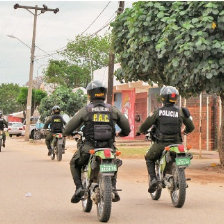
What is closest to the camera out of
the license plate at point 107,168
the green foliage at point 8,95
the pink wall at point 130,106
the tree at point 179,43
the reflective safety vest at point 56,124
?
the license plate at point 107,168

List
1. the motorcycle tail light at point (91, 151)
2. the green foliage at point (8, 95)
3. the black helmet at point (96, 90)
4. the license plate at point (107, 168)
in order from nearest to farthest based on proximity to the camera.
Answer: the license plate at point (107, 168) → the motorcycle tail light at point (91, 151) → the black helmet at point (96, 90) → the green foliage at point (8, 95)

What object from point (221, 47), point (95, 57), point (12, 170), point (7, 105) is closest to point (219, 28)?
point (221, 47)

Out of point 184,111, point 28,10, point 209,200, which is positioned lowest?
point 209,200

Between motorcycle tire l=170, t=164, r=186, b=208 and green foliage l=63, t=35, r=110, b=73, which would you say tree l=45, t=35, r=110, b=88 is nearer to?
green foliage l=63, t=35, r=110, b=73

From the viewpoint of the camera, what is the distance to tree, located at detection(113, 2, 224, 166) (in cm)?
1325

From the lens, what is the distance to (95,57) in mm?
81125

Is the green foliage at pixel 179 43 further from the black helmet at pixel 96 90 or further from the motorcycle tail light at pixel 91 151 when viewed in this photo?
the motorcycle tail light at pixel 91 151

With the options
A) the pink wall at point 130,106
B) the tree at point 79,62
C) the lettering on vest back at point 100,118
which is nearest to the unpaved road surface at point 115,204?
the lettering on vest back at point 100,118

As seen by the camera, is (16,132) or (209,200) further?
(16,132)

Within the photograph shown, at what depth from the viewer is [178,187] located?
8.56 meters

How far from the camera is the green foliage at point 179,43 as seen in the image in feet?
43.5

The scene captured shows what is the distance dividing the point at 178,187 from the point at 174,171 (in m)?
0.32

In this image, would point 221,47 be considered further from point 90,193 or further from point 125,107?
point 125,107

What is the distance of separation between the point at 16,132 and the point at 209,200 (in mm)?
44805
